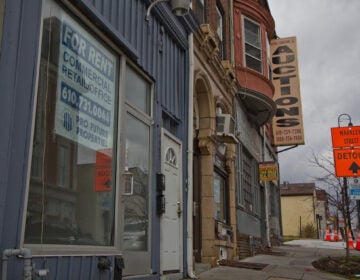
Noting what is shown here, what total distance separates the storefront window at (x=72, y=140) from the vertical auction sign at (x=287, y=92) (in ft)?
53.4

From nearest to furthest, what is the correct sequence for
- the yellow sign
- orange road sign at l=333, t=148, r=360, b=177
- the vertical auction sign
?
orange road sign at l=333, t=148, r=360, b=177 < the yellow sign < the vertical auction sign

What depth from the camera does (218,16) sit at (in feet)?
46.1

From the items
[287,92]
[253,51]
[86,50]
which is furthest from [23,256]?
[287,92]

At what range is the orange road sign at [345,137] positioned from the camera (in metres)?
13.3

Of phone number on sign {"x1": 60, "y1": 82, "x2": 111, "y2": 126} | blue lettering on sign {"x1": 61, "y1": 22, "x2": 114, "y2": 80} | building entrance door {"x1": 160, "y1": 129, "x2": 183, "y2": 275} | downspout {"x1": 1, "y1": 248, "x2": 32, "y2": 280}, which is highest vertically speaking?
blue lettering on sign {"x1": 61, "y1": 22, "x2": 114, "y2": 80}

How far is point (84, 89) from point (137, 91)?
69.4 inches

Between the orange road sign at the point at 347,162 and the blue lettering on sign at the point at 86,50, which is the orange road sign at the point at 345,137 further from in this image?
the blue lettering on sign at the point at 86,50

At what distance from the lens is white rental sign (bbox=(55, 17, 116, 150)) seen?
4930mm

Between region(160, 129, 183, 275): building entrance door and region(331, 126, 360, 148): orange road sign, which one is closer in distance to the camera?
region(160, 129, 183, 275): building entrance door

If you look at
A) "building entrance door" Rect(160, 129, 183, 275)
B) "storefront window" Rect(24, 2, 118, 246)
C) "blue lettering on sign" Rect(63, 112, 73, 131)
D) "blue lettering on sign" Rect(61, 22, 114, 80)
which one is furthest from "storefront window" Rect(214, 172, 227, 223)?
"blue lettering on sign" Rect(63, 112, 73, 131)

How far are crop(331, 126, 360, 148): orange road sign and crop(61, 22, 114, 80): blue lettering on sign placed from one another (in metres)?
8.99

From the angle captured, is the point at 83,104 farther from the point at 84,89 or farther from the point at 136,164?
the point at 136,164

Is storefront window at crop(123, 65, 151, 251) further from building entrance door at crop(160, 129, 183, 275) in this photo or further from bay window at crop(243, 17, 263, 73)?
bay window at crop(243, 17, 263, 73)

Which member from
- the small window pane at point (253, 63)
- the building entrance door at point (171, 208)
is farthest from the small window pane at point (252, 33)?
the building entrance door at point (171, 208)
